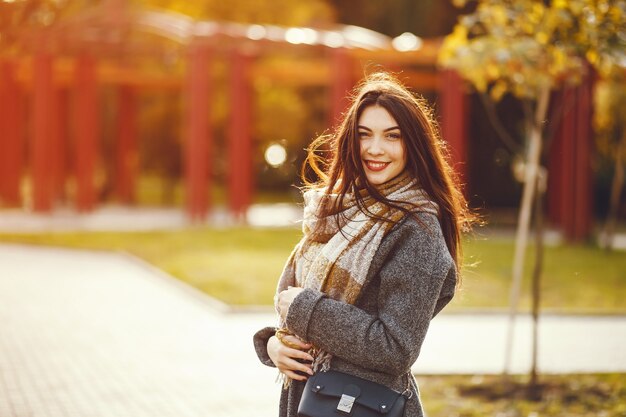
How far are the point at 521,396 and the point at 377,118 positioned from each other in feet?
16.8

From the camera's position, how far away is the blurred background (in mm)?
7801

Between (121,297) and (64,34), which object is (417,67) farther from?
(121,297)

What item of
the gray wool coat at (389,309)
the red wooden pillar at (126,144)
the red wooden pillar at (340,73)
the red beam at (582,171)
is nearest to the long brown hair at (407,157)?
the gray wool coat at (389,309)

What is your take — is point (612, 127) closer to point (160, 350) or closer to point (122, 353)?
point (160, 350)

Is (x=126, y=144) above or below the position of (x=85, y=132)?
below

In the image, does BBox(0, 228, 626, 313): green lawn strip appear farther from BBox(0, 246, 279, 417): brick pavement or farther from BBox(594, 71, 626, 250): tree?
BBox(594, 71, 626, 250): tree

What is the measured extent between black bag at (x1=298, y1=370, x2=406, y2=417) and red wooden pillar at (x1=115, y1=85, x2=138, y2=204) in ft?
98.1

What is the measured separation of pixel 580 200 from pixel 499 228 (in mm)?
3882

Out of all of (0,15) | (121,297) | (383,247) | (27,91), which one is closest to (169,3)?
(27,91)

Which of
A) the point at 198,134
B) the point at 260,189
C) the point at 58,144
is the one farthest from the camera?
the point at 260,189

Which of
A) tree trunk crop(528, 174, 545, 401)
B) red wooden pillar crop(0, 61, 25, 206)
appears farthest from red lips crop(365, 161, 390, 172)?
red wooden pillar crop(0, 61, 25, 206)

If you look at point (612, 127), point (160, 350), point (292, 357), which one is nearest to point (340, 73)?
point (612, 127)

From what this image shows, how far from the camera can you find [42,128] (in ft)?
84.3

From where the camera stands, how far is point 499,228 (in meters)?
25.4
